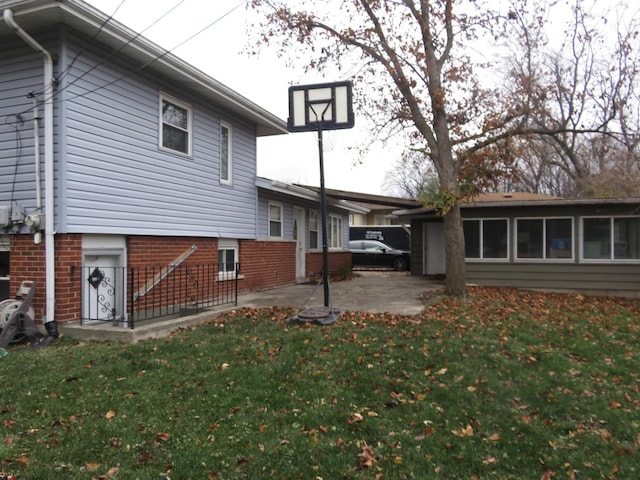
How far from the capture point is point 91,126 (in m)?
6.96

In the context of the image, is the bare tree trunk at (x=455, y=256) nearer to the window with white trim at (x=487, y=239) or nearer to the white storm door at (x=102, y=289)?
the window with white trim at (x=487, y=239)

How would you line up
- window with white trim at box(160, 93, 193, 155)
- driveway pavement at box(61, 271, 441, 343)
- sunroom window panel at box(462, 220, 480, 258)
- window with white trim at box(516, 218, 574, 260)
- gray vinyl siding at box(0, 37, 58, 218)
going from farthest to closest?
sunroom window panel at box(462, 220, 480, 258) < window with white trim at box(516, 218, 574, 260) < window with white trim at box(160, 93, 193, 155) < gray vinyl siding at box(0, 37, 58, 218) < driveway pavement at box(61, 271, 441, 343)

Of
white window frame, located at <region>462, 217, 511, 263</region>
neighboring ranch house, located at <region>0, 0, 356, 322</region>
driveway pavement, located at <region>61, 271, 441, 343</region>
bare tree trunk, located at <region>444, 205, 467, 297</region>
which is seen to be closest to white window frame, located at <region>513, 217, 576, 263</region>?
white window frame, located at <region>462, 217, 511, 263</region>

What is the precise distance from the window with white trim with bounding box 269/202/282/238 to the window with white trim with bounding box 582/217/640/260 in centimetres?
890

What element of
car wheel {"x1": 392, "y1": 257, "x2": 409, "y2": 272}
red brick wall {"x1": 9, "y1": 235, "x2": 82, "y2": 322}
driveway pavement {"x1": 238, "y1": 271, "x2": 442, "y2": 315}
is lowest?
driveway pavement {"x1": 238, "y1": 271, "x2": 442, "y2": 315}

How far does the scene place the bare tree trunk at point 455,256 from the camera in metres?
10.8

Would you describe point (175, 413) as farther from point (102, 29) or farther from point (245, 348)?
point (102, 29)

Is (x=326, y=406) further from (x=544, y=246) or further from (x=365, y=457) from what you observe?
(x=544, y=246)

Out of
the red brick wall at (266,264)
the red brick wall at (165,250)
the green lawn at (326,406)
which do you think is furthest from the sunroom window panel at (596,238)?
the red brick wall at (165,250)

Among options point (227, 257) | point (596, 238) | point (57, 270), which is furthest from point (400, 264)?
point (57, 270)

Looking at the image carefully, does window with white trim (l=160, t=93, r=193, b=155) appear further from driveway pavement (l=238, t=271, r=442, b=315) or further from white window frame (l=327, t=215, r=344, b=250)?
white window frame (l=327, t=215, r=344, b=250)


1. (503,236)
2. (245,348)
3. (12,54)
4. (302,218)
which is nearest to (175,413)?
(245,348)

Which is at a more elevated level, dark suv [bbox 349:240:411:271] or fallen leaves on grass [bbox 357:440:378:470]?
dark suv [bbox 349:240:411:271]

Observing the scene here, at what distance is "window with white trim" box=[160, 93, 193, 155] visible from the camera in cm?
866
